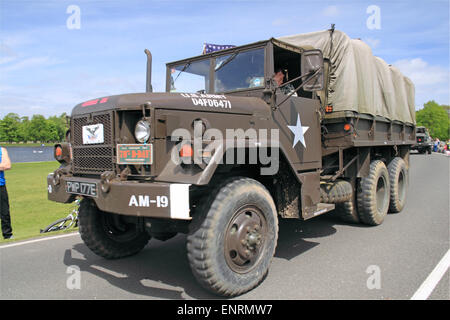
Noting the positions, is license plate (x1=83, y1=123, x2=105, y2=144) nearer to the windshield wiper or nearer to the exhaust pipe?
the exhaust pipe

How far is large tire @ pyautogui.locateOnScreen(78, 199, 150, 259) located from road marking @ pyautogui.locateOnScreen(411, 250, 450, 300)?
10.2 ft

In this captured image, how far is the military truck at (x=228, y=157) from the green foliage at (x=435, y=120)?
3085 inches

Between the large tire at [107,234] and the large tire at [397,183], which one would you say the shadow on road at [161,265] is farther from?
the large tire at [397,183]

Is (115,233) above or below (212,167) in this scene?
below

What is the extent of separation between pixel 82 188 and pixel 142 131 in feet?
2.86

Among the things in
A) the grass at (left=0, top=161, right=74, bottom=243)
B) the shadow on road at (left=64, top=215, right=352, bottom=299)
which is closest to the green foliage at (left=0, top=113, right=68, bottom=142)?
the grass at (left=0, top=161, right=74, bottom=243)

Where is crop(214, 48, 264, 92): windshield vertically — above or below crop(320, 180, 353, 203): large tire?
above

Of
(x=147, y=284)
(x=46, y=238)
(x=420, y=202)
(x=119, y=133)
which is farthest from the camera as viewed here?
(x=420, y=202)

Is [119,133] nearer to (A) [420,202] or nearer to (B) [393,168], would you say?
(B) [393,168]

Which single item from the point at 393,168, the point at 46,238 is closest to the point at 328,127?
the point at 393,168

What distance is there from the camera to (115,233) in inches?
182

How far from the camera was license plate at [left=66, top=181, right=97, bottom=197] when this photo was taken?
3444mm

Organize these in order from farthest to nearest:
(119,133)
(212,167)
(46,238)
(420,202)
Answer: (420,202) → (46,238) → (119,133) → (212,167)
